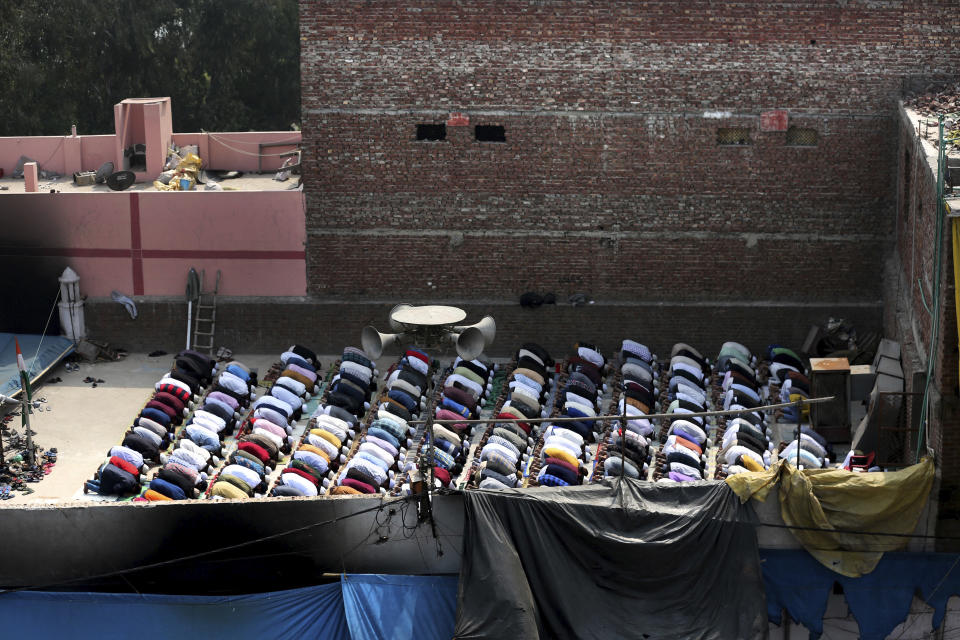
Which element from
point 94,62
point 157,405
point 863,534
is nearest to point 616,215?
point 157,405

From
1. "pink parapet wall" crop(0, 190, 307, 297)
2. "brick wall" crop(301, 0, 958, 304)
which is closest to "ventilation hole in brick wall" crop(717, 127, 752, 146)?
"brick wall" crop(301, 0, 958, 304)

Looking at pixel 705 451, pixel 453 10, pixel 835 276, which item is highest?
pixel 453 10

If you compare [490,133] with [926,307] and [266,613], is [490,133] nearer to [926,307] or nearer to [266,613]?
[926,307]

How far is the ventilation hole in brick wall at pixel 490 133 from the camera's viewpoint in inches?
1237

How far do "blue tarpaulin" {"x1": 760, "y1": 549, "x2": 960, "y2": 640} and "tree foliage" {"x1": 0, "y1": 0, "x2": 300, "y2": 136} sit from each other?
30351 millimetres

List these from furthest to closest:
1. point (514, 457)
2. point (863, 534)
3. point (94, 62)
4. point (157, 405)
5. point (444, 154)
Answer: point (94, 62) < point (444, 154) < point (157, 405) < point (514, 457) < point (863, 534)

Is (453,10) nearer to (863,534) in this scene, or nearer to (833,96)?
(833,96)

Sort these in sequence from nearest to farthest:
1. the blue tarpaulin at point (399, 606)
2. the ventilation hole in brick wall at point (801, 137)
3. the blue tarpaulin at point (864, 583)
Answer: the blue tarpaulin at point (399, 606) < the blue tarpaulin at point (864, 583) < the ventilation hole in brick wall at point (801, 137)

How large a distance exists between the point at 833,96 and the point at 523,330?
7.64 m

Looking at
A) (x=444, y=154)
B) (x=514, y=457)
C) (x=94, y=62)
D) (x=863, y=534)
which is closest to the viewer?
(x=863, y=534)

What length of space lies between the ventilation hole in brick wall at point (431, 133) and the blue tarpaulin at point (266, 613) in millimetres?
12753

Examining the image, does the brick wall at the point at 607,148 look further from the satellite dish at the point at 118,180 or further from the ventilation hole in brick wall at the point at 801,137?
the satellite dish at the point at 118,180

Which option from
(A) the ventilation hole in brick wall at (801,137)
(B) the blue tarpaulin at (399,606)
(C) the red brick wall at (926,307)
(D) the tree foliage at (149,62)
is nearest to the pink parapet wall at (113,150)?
(D) the tree foliage at (149,62)

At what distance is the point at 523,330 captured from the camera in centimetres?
3244
